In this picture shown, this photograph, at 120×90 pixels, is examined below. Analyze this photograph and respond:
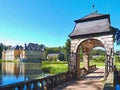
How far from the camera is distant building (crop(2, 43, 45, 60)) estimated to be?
102156 millimetres

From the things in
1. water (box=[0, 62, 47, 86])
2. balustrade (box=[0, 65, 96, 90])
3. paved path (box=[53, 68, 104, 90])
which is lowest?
water (box=[0, 62, 47, 86])

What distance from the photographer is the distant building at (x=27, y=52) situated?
102156 mm

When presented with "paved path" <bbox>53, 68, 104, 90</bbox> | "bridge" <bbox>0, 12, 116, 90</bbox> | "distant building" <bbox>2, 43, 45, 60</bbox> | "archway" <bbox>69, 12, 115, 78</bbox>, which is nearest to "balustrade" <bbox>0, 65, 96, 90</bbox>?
"bridge" <bbox>0, 12, 116, 90</bbox>

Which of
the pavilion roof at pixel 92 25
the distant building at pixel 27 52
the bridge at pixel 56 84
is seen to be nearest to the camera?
the bridge at pixel 56 84

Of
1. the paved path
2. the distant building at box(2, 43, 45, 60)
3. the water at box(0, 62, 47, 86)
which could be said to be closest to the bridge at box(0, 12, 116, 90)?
the paved path

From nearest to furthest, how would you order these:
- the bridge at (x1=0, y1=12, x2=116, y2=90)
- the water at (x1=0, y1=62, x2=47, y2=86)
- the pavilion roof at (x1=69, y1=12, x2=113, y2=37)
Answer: the bridge at (x1=0, y1=12, x2=116, y2=90)
the pavilion roof at (x1=69, y1=12, x2=113, y2=37)
the water at (x1=0, y1=62, x2=47, y2=86)

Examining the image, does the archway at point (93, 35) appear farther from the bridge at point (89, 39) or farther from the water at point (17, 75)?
the water at point (17, 75)

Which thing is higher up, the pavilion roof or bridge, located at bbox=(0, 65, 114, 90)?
the pavilion roof

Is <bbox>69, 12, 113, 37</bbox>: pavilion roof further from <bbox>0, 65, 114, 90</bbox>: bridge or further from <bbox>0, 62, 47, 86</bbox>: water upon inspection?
<bbox>0, 62, 47, 86</bbox>: water

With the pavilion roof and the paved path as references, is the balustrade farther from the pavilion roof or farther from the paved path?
the pavilion roof

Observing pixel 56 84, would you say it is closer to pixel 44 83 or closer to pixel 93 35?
pixel 44 83

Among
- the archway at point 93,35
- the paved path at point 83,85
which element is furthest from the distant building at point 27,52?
the paved path at point 83,85

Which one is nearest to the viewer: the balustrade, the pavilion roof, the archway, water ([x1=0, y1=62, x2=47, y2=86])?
the balustrade

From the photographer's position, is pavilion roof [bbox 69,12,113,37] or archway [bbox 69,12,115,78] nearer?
archway [bbox 69,12,115,78]
